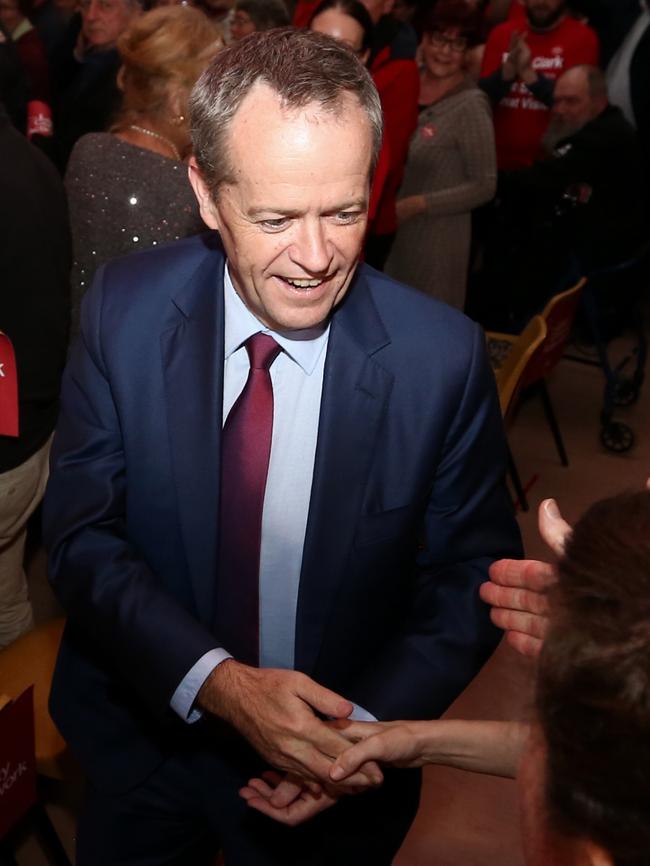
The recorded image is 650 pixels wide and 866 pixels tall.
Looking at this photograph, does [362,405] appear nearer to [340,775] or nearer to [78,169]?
[340,775]

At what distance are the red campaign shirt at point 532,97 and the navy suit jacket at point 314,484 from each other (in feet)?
14.1

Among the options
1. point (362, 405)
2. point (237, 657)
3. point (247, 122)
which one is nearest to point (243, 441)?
point (362, 405)

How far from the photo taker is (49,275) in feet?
7.41

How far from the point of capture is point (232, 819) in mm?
1735

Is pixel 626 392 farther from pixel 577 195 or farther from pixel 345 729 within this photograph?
pixel 345 729

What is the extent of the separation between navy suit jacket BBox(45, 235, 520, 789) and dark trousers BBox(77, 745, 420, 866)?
0.19m

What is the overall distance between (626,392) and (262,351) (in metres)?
4.11

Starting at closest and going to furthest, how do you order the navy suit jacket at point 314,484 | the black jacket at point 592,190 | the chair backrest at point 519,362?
1. the navy suit jacket at point 314,484
2. the chair backrest at point 519,362
3. the black jacket at point 592,190

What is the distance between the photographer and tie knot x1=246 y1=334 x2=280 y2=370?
1574 millimetres

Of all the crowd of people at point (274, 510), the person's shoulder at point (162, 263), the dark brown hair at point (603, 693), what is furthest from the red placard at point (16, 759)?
the dark brown hair at point (603, 693)

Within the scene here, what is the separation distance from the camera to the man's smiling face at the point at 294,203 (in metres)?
1.36

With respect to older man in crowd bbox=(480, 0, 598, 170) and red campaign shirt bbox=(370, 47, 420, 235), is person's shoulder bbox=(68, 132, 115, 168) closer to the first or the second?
red campaign shirt bbox=(370, 47, 420, 235)

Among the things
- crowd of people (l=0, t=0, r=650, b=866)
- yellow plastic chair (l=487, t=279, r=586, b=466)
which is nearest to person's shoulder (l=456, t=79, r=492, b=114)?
yellow plastic chair (l=487, t=279, r=586, b=466)

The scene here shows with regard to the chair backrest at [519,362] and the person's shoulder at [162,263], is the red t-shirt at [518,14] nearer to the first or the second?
the chair backrest at [519,362]
